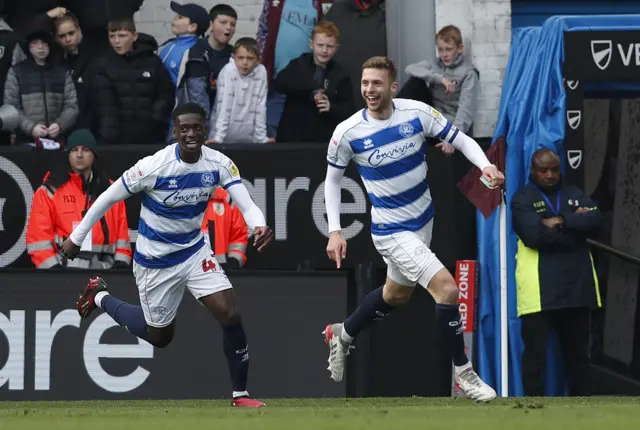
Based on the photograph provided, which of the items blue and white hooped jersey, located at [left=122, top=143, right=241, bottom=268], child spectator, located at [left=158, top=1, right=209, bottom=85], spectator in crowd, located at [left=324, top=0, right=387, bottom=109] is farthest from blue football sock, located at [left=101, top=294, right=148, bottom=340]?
spectator in crowd, located at [left=324, top=0, right=387, bottom=109]

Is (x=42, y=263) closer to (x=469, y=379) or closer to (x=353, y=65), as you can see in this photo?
(x=353, y=65)

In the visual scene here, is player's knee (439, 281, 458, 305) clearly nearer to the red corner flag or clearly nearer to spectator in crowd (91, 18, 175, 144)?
the red corner flag

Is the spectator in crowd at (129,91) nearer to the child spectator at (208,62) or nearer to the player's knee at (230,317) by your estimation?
the child spectator at (208,62)

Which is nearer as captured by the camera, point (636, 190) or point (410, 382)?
point (410, 382)

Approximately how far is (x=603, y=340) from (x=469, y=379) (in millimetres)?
5658

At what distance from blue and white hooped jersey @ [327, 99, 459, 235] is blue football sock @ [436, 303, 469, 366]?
0.66 m

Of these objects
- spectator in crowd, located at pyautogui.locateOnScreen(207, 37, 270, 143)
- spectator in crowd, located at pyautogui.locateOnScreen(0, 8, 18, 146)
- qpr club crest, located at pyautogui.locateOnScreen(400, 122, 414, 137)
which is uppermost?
spectator in crowd, located at pyautogui.locateOnScreen(0, 8, 18, 146)

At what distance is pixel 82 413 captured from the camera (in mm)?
8906

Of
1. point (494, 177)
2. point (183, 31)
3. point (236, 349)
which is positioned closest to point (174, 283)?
point (236, 349)

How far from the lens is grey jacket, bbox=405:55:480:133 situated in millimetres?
13320

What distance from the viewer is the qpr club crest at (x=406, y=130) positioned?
10.4 metres

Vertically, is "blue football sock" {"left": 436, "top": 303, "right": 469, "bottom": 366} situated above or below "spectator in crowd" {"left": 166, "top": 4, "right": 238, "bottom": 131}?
below

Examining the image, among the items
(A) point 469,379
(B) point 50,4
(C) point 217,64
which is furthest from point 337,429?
(B) point 50,4

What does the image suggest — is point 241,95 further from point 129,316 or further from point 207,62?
point 129,316
